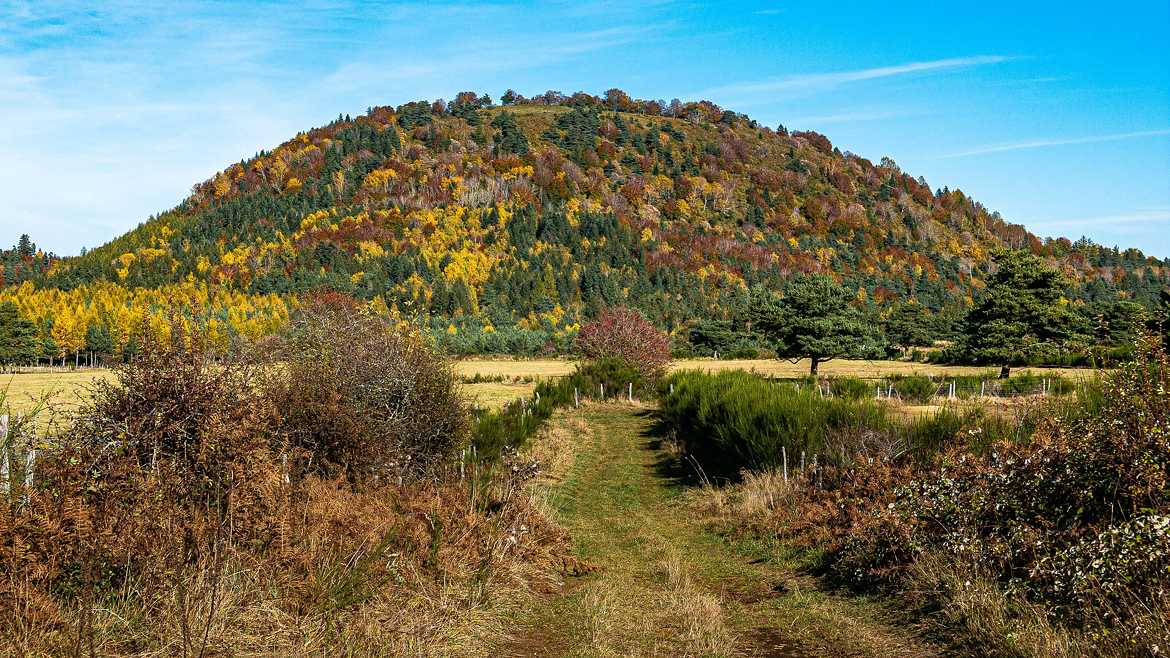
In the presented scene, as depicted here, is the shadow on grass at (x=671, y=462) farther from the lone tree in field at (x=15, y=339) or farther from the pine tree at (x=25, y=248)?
the pine tree at (x=25, y=248)

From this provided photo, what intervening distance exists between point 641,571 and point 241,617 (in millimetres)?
5318

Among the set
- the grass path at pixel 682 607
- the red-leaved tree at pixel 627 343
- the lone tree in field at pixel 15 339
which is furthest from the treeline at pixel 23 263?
the grass path at pixel 682 607

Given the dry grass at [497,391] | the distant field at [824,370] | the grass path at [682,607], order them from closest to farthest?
the grass path at [682,607] → the dry grass at [497,391] → the distant field at [824,370]

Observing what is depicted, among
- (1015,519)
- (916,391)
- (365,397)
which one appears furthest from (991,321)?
(1015,519)

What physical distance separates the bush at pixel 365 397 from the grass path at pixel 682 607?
126 inches

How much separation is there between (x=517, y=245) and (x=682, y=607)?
495 ft

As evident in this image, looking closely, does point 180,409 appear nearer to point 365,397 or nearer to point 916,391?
point 365,397

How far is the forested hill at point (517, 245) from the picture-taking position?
139875 millimetres

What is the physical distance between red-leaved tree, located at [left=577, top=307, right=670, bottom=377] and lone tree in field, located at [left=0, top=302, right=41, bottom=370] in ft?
228

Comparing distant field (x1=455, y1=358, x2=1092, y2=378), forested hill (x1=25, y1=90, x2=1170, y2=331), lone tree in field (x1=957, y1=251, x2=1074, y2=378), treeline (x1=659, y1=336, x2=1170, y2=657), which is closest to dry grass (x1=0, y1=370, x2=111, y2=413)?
treeline (x1=659, y1=336, x2=1170, y2=657)

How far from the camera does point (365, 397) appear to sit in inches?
564

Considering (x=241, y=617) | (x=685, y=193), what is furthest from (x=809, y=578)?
(x=685, y=193)

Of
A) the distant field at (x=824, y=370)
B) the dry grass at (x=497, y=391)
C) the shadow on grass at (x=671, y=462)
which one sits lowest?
the distant field at (x=824, y=370)

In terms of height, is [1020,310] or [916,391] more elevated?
[1020,310]
